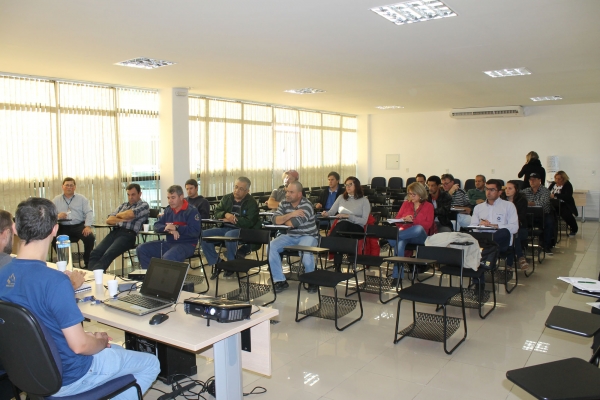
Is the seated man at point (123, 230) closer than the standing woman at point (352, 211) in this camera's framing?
Yes

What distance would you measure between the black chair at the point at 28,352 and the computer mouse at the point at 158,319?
1.84 ft

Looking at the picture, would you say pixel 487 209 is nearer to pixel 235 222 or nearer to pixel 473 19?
pixel 473 19

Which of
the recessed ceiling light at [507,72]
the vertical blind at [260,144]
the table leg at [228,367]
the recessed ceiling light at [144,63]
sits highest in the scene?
the recessed ceiling light at [507,72]

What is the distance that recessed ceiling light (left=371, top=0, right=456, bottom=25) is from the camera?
412 cm

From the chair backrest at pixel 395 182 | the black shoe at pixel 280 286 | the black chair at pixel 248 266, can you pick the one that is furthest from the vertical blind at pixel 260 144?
the black shoe at pixel 280 286

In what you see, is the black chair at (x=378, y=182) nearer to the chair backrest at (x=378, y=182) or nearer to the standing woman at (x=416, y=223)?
the chair backrest at (x=378, y=182)

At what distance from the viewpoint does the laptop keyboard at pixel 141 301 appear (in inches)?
116

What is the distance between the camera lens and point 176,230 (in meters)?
5.84

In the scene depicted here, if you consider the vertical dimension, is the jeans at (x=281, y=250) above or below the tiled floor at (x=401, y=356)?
above

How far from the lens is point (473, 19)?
4.48 m

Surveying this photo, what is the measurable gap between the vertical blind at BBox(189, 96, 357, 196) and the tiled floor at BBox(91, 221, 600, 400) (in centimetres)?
530

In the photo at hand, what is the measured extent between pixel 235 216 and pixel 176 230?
1.14 meters

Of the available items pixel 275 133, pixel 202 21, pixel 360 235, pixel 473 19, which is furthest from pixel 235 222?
pixel 275 133

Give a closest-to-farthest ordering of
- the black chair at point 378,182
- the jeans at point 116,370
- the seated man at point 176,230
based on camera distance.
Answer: the jeans at point 116,370 < the seated man at point 176,230 < the black chair at point 378,182
